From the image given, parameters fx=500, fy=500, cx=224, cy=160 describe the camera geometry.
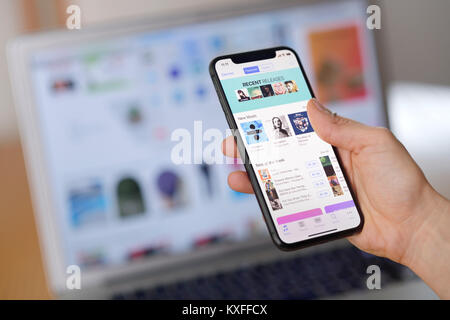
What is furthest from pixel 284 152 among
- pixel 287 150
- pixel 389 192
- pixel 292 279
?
pixel 292 279

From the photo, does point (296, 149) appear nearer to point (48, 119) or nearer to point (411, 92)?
point (48, 119)

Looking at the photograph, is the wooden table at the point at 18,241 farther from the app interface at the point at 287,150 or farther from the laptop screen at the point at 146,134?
the app interface at the point at 287,150

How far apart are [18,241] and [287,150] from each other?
2.04 ft

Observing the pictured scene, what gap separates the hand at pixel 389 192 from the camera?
1.84 ft

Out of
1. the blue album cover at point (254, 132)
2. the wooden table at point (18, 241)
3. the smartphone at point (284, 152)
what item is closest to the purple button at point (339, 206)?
the smartphone at point (284, 152)

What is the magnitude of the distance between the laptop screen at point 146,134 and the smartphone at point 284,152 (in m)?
0.24

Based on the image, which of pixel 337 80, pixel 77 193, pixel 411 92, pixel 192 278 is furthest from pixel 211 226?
pixel 411 92

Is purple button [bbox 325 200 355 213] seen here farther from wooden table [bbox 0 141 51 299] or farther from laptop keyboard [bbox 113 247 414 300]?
wooden table [bbox 0 141 51 299]

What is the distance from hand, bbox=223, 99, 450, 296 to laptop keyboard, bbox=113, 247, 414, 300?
130 mm

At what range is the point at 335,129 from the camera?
1.86 ft

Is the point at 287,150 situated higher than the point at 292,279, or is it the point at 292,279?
the point at 287,150

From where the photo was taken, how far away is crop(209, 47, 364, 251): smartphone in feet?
1.79

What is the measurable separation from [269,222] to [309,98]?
6.2 inches

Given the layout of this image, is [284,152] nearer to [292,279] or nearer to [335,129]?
[335,129]
